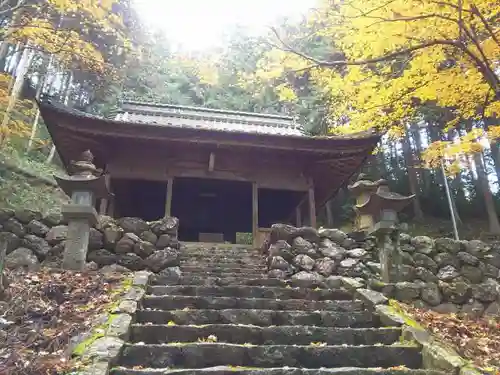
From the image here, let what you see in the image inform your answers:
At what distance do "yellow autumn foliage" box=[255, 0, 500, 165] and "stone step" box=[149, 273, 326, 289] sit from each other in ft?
10.4

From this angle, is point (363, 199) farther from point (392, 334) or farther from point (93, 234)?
point (93, 234)

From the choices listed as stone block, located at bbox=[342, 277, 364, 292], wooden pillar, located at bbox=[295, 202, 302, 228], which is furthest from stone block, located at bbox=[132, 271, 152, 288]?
wooden pillar, located at bbox=[295, 202, 302, 228]

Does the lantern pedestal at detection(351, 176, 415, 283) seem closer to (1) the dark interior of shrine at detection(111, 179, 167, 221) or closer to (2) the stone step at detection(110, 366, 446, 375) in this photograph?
(2) the stone step at detection(110, 366, 446, 375)

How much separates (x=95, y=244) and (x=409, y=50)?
5660 millimetres

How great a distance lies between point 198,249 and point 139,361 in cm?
578

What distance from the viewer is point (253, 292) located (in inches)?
241

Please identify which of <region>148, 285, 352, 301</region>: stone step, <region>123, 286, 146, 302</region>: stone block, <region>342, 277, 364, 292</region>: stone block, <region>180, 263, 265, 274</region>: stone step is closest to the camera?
<region>123, 286, 146, 302</region>: stone block

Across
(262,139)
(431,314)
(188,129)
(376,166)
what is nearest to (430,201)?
(376,166)

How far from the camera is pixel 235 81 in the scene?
83.5ft

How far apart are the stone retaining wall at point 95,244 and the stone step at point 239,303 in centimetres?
170

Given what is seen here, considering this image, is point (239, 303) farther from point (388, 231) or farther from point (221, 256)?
point (221, 256)

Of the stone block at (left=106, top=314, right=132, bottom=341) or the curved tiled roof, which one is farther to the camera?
the curved tiled roof

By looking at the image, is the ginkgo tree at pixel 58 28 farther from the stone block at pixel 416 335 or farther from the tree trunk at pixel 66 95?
the tree trunk at pixel 66 95

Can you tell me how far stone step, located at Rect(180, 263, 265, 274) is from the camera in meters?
7.64
